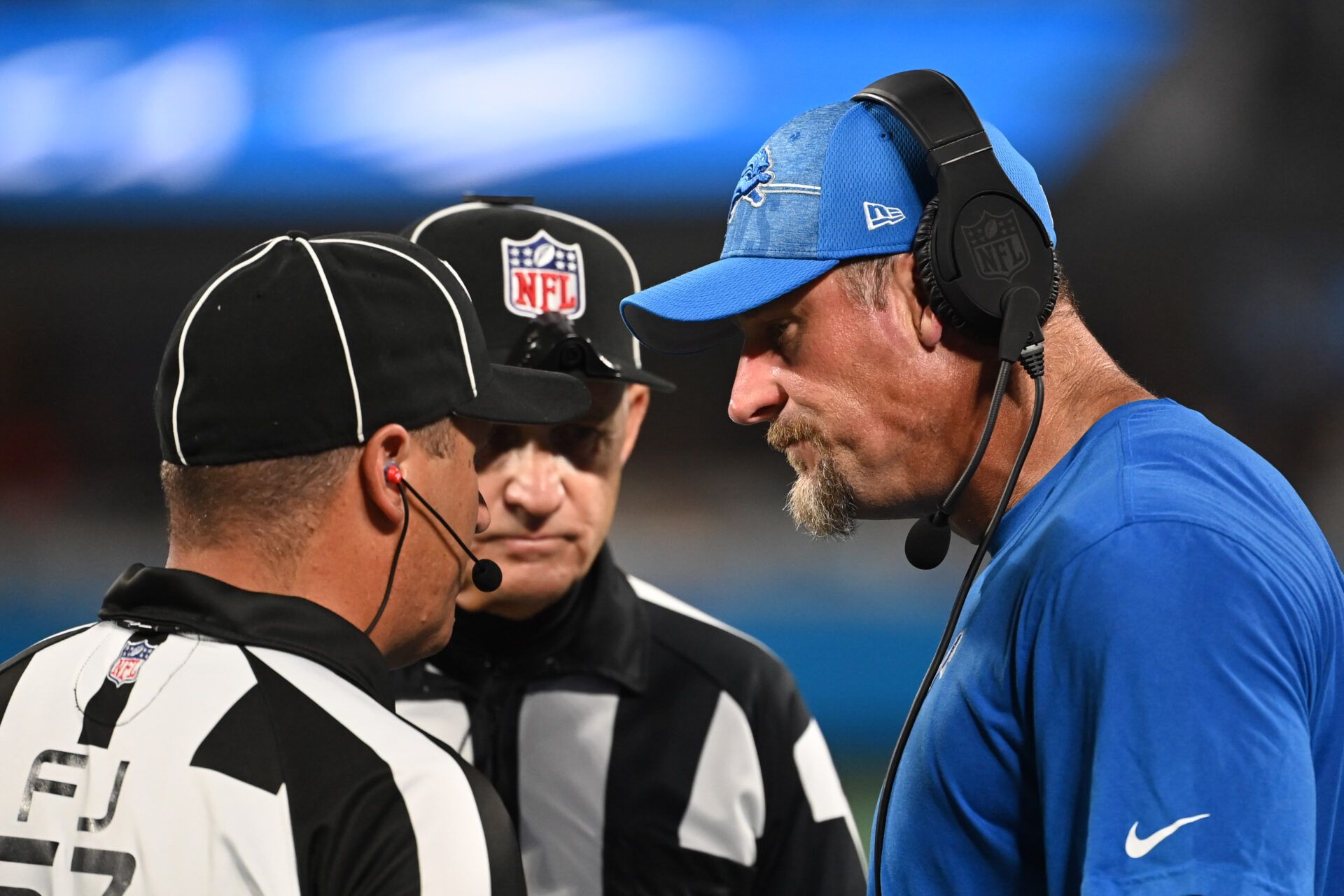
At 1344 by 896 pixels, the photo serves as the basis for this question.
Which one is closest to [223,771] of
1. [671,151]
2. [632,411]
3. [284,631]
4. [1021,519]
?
[284,631]

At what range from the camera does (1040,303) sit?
1.15 meters

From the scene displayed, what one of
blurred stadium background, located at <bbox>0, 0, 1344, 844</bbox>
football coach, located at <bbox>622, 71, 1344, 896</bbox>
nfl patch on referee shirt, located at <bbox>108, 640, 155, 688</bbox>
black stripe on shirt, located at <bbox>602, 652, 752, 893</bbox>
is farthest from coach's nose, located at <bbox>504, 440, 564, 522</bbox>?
blurred stadium background, located at <bbox>0, 0, 1344, 844</bbox>

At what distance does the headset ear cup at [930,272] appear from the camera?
3.78 feet

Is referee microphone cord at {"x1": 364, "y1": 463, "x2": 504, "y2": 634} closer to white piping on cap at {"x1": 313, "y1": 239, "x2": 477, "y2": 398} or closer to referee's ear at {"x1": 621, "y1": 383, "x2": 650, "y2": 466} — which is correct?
white piping on cap at {"x1": 313, "y1": 239, "x2": 477, "y2": 398}

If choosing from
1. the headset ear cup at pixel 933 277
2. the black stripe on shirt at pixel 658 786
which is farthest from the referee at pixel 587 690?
the headset ear cup at pixel 933 277

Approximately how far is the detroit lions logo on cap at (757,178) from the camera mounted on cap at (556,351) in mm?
551

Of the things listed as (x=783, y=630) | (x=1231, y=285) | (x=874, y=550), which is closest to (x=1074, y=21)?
(x=1231, y=285)

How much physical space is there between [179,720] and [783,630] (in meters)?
4.80

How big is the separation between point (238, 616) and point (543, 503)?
711 mm

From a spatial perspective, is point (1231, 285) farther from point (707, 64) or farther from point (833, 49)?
point (707, 64)

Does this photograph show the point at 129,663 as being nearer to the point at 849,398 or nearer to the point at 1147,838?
the point at 849,398

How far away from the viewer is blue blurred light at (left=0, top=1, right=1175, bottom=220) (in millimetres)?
6305

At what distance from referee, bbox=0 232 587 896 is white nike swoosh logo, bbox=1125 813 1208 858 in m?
0.48

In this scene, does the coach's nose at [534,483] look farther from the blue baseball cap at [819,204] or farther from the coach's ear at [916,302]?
the coach's ear at [916,302]
